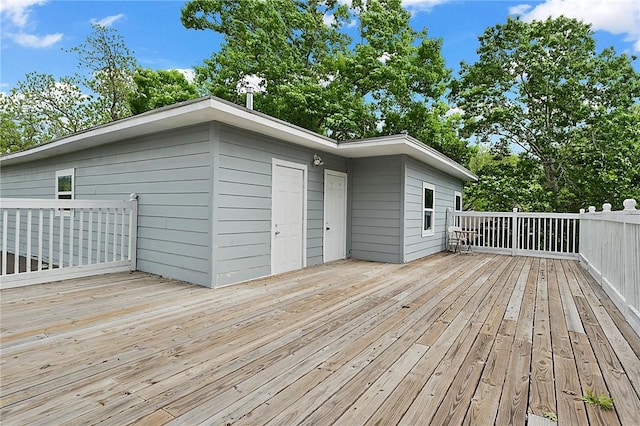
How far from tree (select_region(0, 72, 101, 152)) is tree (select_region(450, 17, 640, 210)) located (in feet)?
57.7

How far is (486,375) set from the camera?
7.23 ft

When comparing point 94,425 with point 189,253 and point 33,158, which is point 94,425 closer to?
point 189,253

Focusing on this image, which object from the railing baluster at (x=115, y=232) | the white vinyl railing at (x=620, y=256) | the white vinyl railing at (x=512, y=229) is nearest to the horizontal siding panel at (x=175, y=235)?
the railing baluster at (x=115, y=232)

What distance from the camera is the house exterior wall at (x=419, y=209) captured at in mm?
7168

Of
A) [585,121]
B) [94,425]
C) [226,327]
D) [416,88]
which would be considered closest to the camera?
[94,425]

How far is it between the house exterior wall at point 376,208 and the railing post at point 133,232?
14.1ft

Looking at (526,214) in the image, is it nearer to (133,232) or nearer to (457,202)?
(457,202)

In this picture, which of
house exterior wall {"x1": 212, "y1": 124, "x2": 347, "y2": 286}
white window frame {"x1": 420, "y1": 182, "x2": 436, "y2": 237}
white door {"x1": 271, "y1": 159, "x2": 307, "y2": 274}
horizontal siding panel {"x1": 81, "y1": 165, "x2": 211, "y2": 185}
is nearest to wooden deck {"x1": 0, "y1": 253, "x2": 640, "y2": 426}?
house exterior wall {"x1": 212, "y1": 124, "x2": 347, "y2": 286}

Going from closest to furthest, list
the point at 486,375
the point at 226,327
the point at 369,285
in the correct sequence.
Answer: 1. the point at 486,375
2. the point at 226,327
3. the point at 369,285

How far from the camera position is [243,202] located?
16.4 feet

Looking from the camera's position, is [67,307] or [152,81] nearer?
[67,307]

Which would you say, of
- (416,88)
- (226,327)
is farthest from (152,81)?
(226,327)

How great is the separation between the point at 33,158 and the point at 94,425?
908cm

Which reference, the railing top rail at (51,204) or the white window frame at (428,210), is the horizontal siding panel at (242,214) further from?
the white window frame at (428,210)
